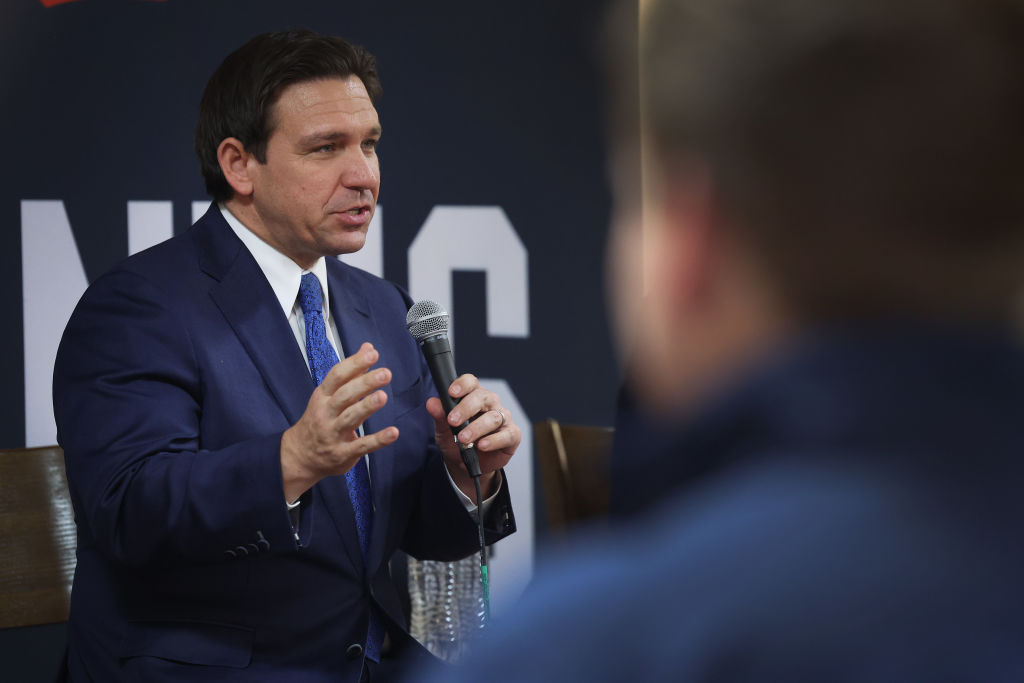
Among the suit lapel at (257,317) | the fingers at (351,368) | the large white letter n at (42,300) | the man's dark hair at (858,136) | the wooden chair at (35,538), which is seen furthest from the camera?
the large white letter n at (42,300)

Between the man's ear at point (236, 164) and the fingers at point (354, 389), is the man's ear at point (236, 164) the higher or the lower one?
the higher one

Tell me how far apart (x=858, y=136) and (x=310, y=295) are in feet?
4.84

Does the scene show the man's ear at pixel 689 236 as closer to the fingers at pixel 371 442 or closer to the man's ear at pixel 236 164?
the fingers at pixel 371 442

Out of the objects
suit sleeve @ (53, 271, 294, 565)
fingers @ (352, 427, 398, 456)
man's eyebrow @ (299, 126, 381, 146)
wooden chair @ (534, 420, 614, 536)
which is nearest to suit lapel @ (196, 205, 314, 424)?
suit sleeve @ (53, 271, 294, 565)

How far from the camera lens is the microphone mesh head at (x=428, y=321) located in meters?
1.46

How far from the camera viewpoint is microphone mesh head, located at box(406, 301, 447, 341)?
146 centimetres

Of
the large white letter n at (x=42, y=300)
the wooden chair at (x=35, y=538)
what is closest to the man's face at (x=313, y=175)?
the wooden chair at (x=35, y=538)

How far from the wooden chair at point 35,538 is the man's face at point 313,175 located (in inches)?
29.5

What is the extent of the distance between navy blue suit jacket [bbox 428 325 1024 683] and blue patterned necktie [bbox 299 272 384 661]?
1299 millimetres

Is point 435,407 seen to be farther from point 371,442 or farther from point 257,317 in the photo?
point 257,317

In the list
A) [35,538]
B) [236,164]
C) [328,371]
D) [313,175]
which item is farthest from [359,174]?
[35,538]

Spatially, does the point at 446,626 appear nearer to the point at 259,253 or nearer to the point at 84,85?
the point at 259,253

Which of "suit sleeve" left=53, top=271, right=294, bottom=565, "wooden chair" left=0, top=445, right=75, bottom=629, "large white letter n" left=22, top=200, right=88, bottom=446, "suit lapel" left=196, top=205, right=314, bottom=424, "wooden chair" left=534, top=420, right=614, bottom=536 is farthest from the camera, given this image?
"large white letter n" left=22, top=200, right=88, bottom=446

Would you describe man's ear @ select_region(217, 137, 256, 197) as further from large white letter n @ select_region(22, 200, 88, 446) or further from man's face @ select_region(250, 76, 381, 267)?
large white letter n @ select_region(22, 200, 88, 446)
